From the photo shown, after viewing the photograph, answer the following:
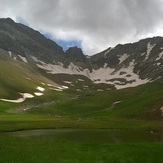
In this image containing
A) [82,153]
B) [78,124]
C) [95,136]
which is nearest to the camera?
[82,153]

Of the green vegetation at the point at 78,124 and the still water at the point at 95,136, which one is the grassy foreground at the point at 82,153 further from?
the still water at the point at 95,136

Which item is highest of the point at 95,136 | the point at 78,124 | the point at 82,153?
the point at 78,124

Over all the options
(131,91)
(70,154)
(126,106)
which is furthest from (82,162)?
(131,91)

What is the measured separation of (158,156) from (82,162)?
909 centimetres

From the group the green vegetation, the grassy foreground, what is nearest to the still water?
the green vegetation

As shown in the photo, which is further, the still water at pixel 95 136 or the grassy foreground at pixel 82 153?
the still water at pixel 95 136

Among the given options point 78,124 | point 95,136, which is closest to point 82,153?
point 95,136

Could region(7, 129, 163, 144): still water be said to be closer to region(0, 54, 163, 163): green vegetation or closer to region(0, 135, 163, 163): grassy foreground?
region(0, 54, 163, 163): green vegetation

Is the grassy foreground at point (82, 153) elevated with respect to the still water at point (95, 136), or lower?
lower

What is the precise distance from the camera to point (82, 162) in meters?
30.5

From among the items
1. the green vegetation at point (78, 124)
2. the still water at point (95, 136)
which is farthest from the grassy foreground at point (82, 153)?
the still water at point (95, 136)

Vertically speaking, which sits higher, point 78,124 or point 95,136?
point 78,124

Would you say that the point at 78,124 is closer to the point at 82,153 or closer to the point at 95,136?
the point at 95,136

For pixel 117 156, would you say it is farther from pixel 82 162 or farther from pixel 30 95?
pixel 30 95
